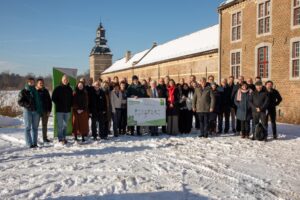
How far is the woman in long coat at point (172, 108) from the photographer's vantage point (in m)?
11.1

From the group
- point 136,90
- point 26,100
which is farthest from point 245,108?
point 26,100

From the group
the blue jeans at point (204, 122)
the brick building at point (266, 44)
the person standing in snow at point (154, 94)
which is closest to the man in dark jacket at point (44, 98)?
the person standing in snow at point (154, 94)

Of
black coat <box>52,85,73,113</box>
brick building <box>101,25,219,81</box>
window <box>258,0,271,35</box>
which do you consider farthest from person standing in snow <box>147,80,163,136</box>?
brick building <box>101,25,219,81</box>

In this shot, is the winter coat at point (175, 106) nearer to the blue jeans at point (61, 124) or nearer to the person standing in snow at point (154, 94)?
the person standing in snow at point (154, 94)

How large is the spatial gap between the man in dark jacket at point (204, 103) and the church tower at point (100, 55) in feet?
195

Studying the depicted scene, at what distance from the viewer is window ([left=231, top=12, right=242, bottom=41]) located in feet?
69.4

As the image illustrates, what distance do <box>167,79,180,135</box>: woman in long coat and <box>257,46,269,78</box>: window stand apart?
32.7 ft

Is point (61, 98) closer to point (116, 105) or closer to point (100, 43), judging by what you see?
point (116, 105)

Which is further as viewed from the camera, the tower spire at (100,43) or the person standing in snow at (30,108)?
the tower spire at (100,43)

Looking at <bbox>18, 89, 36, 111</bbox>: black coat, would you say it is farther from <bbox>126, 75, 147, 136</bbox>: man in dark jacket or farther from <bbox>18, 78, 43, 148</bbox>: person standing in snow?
<bbox>126, 75, 147, 136</bbox>: man in dark jacket

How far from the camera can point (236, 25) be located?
21.4 meters

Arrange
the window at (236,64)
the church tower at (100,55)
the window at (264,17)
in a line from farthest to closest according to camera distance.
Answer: the church tower at (100,55) < the window at (236,64) < the window at (264,17)

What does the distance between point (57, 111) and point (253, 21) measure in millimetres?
14967

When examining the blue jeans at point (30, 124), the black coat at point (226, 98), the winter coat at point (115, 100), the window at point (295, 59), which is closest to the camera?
the blue jeans at point (30, 124)
